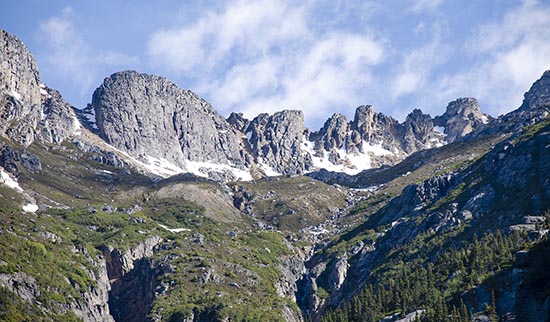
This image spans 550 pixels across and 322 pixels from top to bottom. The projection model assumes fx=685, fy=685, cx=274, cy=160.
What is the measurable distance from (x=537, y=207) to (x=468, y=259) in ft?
109

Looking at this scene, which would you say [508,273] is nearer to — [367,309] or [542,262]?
[542,262]

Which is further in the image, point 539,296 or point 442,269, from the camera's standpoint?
point 442,269

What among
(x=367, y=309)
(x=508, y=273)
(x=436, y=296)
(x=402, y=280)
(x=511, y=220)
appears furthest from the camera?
(x=511, y=220)

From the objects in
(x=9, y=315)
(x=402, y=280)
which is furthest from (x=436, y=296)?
(x=9, y=315)

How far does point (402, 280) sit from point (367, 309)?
57.7ft

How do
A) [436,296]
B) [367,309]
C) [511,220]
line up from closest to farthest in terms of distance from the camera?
[436,296], [367,309], [511,220]

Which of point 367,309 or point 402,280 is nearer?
point 367,309

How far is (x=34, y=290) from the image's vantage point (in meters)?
198

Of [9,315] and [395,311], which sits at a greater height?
[9,315]

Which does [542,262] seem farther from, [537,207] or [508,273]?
[537,207]

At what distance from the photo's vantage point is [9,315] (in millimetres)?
178250

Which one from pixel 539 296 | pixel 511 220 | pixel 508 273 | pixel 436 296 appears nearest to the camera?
pixel 539 296

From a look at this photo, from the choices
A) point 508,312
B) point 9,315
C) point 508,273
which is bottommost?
point 508,312

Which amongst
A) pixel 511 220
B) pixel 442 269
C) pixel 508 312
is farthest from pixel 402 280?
pixel 508 312
